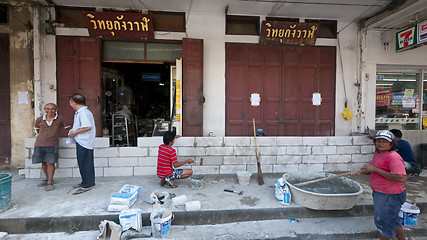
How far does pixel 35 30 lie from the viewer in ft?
17.3

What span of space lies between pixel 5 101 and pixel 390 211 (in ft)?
26.0

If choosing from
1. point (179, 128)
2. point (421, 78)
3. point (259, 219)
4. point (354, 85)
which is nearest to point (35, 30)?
point (179, 128)

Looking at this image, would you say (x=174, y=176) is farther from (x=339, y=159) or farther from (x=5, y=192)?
(x=339, y=159)

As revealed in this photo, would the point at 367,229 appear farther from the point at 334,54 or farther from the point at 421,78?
the point at 421,78

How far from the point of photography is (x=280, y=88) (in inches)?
244

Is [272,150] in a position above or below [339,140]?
below

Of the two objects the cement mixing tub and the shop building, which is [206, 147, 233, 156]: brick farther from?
the cement mixing tub

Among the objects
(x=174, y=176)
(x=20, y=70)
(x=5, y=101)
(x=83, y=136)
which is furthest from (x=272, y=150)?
(x=5, y=101)

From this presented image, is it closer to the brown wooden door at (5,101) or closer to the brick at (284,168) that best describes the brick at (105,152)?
the brown wooden door at (5,101)

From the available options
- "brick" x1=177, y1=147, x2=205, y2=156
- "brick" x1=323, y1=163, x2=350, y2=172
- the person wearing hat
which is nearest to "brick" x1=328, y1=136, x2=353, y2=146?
"brick" x1=323, y1=163, x2=350, y2=172

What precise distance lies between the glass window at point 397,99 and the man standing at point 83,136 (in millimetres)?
7341

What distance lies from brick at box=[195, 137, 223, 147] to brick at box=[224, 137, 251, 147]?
0.14 m

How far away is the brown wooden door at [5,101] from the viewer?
220 inches

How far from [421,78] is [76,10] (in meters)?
9.55
